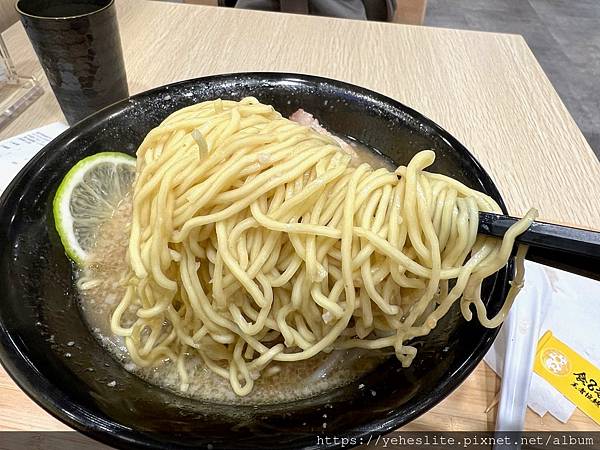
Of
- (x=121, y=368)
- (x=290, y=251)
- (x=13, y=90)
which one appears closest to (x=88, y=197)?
(x=121, y=368)

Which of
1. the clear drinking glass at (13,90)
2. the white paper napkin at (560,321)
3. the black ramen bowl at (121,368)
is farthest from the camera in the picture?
the clear drinking glass at (13,90)

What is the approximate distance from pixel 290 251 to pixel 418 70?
3.70 ft

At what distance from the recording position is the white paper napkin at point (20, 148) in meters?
1.16

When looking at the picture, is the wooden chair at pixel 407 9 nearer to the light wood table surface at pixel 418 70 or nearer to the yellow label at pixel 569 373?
the light wood table surface at pixel 418 70

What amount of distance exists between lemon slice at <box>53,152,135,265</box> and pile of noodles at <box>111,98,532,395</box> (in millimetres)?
200

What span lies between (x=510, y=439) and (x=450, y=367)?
20cm

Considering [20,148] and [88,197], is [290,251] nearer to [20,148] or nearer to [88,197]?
[88,197]

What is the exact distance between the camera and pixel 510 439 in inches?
28.9

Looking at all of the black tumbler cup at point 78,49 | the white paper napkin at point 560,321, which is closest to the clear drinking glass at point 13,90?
the black tumbler cup at point 78,49

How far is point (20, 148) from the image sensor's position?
4.06 feet

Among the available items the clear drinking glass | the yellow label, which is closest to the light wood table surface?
the clear drinking glass

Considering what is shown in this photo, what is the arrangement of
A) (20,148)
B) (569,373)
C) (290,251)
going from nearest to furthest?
1. (290,251)
2. (569,373)
3. (20,148)

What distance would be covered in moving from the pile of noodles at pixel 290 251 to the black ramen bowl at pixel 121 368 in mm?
50

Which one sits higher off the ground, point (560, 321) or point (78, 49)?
point (78, 49)
